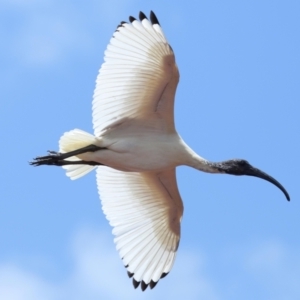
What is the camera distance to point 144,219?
18531 mm

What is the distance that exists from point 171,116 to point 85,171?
1.72 m

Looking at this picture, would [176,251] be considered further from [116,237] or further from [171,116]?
[171,116]

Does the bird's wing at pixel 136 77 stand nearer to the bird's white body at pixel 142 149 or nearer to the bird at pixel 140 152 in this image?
the bird at pixel 140 152

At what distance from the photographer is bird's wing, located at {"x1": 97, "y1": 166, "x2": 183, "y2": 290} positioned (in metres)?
18.2

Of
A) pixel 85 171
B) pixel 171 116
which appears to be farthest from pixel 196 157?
pixel 85 171

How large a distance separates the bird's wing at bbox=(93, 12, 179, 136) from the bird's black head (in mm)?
1085

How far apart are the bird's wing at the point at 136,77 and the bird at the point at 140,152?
0.04ft

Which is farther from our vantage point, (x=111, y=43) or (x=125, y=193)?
(x=125, y=193)

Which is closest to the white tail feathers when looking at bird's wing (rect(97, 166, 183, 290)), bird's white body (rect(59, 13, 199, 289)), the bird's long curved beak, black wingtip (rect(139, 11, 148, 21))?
bird's white body (rect(59, 13, 199, 289))

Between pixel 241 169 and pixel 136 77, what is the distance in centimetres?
210

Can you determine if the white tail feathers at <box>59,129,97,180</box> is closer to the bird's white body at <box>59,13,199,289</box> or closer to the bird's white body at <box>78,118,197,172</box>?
the bird's white body at <box>59,13,199,289</box>

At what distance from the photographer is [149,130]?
17.5 meters

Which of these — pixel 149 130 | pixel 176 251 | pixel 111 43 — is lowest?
pixel 176 251

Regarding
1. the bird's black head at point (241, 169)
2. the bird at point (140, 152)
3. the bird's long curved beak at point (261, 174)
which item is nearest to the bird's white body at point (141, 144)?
the bird at point (140, 152)
